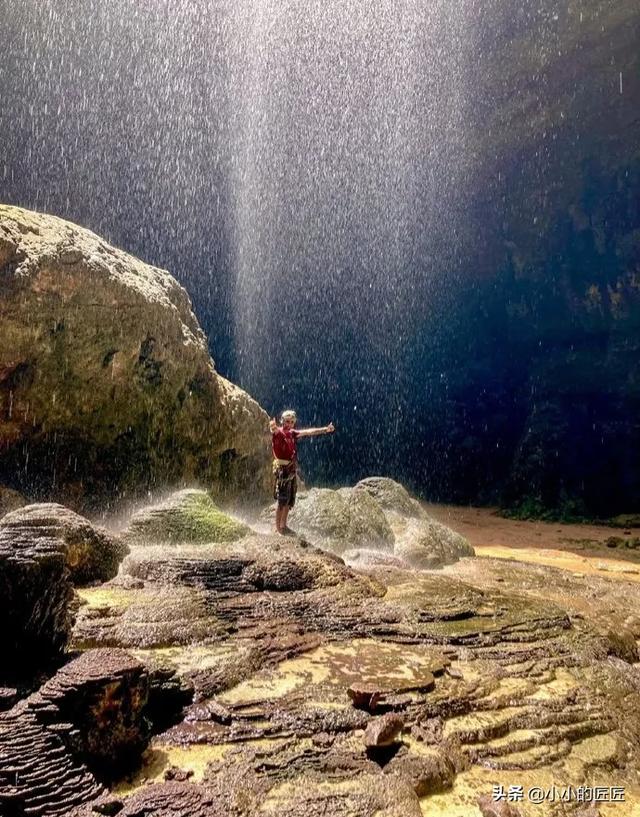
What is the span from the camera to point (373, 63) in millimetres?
19344

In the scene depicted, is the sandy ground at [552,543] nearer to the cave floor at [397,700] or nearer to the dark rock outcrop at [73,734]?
the cave floor at [397,700]

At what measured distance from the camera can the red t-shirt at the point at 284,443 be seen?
23.4 feet

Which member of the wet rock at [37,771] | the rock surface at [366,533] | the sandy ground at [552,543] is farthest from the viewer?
the sandy ground at [552,543]

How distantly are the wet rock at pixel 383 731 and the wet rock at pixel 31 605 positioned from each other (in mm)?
1849

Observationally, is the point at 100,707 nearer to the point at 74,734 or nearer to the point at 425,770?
the point at 74,734

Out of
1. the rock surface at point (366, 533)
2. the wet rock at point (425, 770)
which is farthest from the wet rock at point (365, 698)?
the rock surface at point (366, 533)

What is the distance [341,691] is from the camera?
3.34 metres

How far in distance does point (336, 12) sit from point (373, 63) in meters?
2.10

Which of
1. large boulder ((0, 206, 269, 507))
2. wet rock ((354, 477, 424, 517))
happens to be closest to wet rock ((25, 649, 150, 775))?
large boulder ((0, 206, 269, 507))

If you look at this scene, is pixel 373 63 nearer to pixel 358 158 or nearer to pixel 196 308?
pixel 358 158

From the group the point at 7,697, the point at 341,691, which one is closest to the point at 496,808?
the point at 341,691

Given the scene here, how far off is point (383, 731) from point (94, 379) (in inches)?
304

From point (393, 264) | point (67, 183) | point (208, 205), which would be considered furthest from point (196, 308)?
point (393, 264)

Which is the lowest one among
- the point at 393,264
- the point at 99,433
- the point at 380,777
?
the point at 380,777
